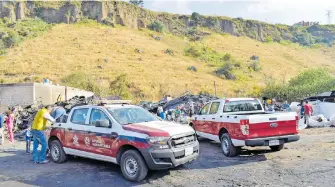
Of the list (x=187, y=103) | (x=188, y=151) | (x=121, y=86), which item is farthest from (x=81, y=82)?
(x=188, y=151)

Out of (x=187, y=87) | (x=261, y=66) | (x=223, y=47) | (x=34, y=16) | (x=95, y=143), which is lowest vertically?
(x=95, y=143)

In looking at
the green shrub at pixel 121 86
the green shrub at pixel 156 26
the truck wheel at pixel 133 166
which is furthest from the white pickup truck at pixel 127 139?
the green shrub at pixel 156 26

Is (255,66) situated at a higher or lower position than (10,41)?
lower

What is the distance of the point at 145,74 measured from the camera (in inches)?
2495

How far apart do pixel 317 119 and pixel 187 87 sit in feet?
131

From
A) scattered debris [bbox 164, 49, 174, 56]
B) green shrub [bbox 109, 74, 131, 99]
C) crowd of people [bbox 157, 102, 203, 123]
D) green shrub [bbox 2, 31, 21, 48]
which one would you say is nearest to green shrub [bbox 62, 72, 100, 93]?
green shrub [bbox 109, 74, 131, 99]

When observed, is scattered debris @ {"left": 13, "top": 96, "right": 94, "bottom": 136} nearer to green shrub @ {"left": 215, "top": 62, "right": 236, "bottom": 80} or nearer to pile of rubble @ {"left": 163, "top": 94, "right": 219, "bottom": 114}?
pile of rubble @ {"left": 163, "top": 94, "right": 219, "bottom": 114}

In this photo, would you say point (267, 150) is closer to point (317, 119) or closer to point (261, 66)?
point (317, 119)

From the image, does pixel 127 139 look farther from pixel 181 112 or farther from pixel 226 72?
pixel 226 72

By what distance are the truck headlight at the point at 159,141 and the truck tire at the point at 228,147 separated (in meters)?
3.40

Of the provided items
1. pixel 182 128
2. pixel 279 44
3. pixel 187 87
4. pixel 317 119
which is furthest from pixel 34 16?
pixel 182 128

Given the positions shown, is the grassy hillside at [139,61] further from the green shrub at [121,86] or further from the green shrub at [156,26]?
the green shrub at [156,26]

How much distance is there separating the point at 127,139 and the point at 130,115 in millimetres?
1187

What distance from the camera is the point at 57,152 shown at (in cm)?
995
